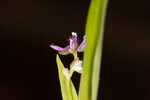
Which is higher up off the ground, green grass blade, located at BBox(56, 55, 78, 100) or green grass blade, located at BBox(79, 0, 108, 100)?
green grass blade, located at BBox(79, 0, 108, 100)

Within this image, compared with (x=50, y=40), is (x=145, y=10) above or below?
above

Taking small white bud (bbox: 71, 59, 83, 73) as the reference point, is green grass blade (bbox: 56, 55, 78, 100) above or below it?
below

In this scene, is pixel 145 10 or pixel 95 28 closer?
pixel 95 28

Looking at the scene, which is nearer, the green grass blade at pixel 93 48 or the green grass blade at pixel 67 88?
the green grass blade at pixel 93 48

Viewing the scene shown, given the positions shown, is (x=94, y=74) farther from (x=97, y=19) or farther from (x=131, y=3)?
(x=131, y=3)

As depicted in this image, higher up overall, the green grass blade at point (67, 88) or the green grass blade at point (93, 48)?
the green grass blade at point (93, 48)

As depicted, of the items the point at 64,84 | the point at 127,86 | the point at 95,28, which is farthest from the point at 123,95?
the point at 95,28

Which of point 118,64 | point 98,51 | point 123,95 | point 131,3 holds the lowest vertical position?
point 123,95

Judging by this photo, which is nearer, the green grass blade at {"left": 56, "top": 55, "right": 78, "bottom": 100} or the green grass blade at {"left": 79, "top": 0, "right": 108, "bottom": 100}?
the green grass blade at {"left": 79, "top": 0, "right": 108, "bottom": 100}
